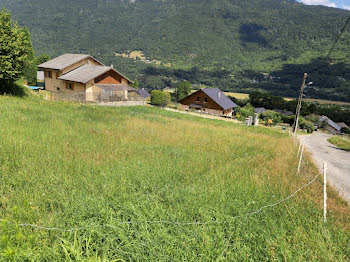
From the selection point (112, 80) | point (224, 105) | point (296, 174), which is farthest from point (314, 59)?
point (296, 174)

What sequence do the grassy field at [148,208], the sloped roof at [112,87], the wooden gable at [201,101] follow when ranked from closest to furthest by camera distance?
1. the grassy field at [148,208]
2. the sloped roof at [112,87]
3. the wooden gable at [201,101]

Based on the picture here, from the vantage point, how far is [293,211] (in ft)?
14.5

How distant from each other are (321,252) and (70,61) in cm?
3739

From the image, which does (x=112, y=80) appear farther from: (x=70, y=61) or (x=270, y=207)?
(x=270, y=207)

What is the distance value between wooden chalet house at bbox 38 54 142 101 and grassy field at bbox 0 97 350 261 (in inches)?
936

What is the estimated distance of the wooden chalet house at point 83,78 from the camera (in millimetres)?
29609

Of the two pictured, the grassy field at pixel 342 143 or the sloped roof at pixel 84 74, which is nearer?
the grassy field at pixel 342 143

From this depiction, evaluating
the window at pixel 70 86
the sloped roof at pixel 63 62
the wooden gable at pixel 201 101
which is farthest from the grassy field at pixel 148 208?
the wooden gable at pixel 201 101

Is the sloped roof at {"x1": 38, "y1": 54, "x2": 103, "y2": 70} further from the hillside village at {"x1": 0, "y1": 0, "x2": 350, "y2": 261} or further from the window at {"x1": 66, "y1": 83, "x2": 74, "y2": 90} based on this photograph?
the hillside village at {"x1": 0, "y1": 0, "x2": 350, "y2": 261}

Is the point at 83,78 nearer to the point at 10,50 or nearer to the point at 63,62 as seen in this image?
the point at 63,62

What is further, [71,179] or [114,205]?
[71,179]

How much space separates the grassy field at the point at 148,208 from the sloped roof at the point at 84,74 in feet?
76.9

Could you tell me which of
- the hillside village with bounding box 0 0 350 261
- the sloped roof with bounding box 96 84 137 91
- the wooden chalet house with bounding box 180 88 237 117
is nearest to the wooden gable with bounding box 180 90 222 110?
the wooden chalet house with bounding box 180 88 237 117

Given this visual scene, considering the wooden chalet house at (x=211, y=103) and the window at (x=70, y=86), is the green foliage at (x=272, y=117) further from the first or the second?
the window at (x=70, y=86)
